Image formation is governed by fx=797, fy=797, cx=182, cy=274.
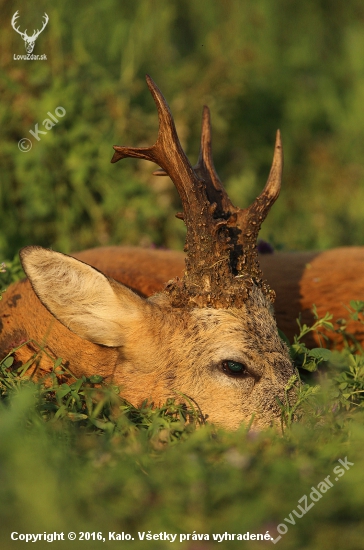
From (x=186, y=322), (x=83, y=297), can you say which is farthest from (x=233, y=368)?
(x=83, y=297)

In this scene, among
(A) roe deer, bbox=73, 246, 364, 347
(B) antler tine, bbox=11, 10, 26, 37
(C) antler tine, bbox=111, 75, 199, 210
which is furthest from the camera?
(B) antler tine, bbox=11, 10, 26, 37

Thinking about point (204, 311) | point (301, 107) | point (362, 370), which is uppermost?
point (301, 107)

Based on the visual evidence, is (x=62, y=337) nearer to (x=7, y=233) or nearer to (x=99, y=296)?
(x=99, y=296)

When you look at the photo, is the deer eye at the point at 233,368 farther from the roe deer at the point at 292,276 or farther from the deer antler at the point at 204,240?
the roe deer at the point at 292,276

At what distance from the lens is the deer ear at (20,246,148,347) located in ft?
12.6

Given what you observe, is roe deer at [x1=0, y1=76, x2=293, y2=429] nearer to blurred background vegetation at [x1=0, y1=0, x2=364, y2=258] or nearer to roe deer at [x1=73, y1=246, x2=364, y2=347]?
roe deer at [x1=73, y1=246, x2=364, y2=347]

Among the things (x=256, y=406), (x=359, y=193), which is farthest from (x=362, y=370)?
(x=359, y=193)

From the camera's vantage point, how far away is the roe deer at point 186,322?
12.4ft

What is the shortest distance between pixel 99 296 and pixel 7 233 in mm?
3048

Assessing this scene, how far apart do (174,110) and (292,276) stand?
3964 millimetres

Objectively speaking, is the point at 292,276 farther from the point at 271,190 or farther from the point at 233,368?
the point at 233,368

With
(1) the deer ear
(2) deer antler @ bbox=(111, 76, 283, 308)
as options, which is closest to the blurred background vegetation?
(1) the deer ear

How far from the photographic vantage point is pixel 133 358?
12.9ft

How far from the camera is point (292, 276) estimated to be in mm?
5152
